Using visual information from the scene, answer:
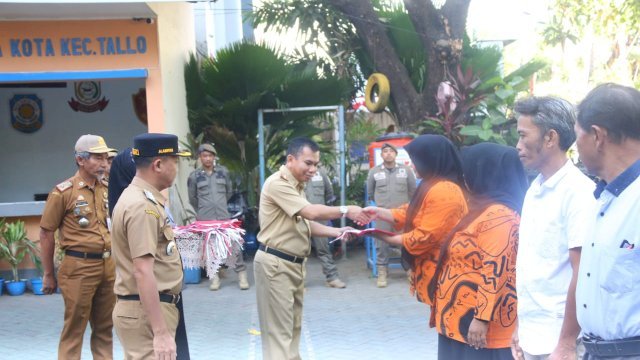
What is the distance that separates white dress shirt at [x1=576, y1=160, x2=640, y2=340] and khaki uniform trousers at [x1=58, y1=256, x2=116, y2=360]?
155 inches

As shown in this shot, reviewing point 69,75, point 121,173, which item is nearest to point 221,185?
point 69,75

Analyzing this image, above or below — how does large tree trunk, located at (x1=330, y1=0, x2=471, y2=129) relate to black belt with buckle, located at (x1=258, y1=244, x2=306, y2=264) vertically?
above

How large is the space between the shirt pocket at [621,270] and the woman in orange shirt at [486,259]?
3.38ft

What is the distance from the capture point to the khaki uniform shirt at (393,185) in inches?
370

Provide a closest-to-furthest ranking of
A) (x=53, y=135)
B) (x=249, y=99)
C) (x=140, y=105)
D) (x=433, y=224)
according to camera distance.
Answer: (x=433, y=224) < (x=249, y=99) < (x=140, y=105) < (x=53, y=135)

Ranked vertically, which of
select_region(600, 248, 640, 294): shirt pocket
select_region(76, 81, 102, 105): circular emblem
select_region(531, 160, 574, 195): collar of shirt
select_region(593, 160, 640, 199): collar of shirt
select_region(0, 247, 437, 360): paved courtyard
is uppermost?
select_region(76, 81, 102, 105): circular emblem

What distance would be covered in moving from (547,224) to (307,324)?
471 centimetres

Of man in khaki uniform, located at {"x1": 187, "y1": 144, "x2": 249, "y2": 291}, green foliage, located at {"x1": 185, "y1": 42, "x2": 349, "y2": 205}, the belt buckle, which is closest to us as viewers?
the belt buckle

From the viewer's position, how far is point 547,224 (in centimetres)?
320

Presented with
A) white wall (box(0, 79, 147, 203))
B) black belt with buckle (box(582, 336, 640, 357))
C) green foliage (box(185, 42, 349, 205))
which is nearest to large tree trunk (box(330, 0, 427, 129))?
green foliage (box(185, 42, 349, 205))

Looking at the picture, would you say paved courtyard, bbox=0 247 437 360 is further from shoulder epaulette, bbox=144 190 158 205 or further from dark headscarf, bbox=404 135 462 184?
shoulder epaulette, bbox=144 190 158 205

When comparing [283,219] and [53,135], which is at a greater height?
[53,135]

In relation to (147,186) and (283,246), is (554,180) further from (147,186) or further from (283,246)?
(283,246)

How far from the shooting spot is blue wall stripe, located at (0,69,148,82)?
9.20 m
